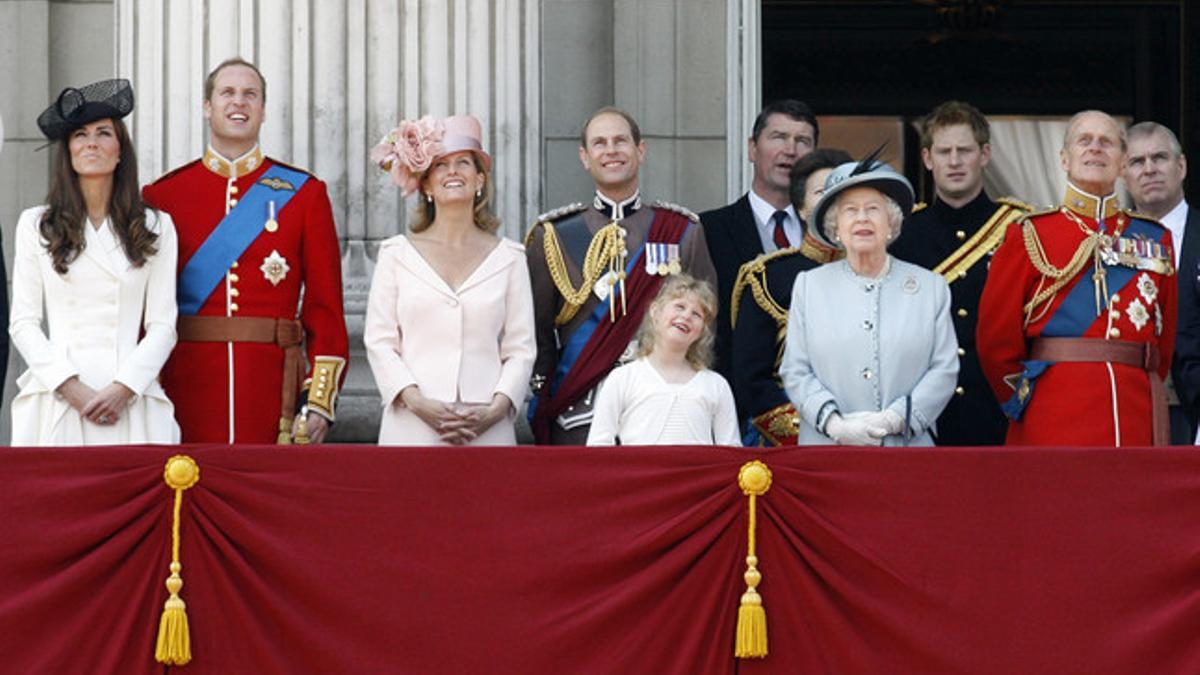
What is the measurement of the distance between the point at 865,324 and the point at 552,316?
1.08m

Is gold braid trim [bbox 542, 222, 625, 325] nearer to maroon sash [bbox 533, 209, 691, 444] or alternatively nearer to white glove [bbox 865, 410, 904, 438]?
maroon sash [bbox 533, 209, 691, 444]

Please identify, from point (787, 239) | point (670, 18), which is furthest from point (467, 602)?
point (670, 18)

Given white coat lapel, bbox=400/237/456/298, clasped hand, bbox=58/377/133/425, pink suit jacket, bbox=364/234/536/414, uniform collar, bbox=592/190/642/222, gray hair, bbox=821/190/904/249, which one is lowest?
clasped hand, bbox=58/377/133/425

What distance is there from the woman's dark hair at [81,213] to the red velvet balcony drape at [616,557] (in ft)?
3.05

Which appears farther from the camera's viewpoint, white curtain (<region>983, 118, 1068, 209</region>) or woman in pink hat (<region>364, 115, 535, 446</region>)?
white curtain (<region>983, 118, 1068, 209</region>)

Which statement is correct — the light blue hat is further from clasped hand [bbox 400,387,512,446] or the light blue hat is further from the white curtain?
the white curtain

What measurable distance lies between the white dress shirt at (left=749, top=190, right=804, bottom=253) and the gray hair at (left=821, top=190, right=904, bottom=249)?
657 millimetres

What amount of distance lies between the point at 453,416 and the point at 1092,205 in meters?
2.07

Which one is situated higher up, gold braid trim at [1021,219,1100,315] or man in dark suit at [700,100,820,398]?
man in dark suit at [700,100,820,398]

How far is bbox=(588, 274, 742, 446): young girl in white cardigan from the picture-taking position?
8391mm

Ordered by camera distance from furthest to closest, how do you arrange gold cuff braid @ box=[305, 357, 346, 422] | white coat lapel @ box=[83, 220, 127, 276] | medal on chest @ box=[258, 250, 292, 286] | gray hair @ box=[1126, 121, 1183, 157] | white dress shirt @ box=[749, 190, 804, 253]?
gray hair @ box=[1126, 121, 1183, 157]
white dress shirt @ box=[749, 190, 804, 253]
medal on chest @ box=[258, 250, 292, 286]
gold cuff braid @ box=[305, 357, 346, 422]
white coat lapel @ box=[83, 220, 127, 276]

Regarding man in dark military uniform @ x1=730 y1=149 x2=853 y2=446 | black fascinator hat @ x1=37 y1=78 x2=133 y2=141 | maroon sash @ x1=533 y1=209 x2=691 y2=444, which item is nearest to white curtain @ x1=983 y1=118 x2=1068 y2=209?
man in dark military uniform @ x1=730 y1=149 x2=853 y2=446

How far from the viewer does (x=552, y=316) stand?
9.03 meters

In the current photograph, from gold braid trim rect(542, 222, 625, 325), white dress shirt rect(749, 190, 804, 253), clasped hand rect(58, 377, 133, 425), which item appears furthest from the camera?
white dress shirt rect(749, 190, 804, 253)
